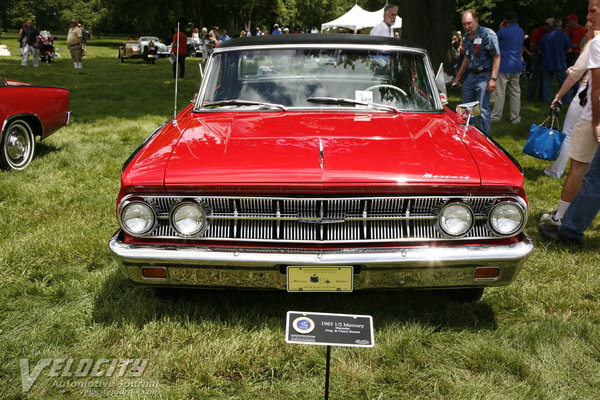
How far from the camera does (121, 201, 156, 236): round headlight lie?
275 cm

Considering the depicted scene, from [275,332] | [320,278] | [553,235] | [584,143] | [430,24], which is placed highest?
[430,24]

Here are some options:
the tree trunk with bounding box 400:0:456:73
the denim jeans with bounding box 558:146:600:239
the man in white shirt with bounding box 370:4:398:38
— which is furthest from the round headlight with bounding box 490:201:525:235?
the tree trunk with bounding box 400:0:456:73

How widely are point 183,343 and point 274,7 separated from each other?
156 ft

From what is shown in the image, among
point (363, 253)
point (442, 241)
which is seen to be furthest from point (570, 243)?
point (363, 253)

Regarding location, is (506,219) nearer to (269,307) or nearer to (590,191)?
(269,307)

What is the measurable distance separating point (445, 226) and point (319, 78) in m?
1.71

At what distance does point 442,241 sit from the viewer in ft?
9.10

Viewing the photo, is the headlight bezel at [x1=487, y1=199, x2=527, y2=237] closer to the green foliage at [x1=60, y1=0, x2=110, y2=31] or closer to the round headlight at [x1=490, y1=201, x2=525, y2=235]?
the round headlight at [x1=490, y1=201, x2=525, y2=235]

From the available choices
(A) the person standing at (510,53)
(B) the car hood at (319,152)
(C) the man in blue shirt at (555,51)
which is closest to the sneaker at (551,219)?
(B) the car hood at (319,152)

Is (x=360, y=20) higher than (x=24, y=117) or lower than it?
higher

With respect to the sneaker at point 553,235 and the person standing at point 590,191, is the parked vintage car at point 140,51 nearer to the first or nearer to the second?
the person standing at point 590,191

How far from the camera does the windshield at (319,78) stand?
385 cm

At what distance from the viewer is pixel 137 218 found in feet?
9.12

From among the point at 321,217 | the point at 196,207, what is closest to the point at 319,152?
the point at 321,217
